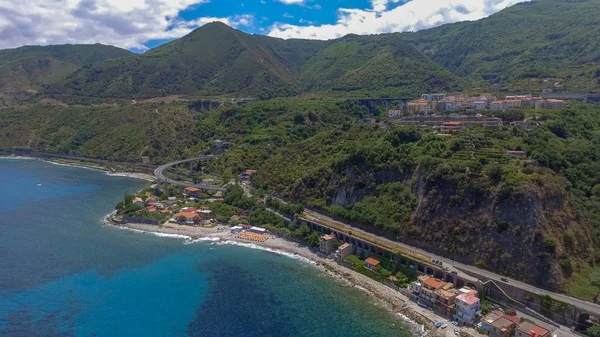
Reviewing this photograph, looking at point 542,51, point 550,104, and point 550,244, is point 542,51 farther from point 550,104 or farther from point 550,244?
point 550,244

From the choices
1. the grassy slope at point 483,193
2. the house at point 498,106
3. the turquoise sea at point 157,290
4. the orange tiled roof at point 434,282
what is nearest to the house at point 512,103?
the house at point 498,106

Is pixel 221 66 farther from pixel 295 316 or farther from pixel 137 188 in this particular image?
pixel 295 316

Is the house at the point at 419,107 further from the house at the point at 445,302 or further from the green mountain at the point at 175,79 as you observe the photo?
the green mountain at the point at 175,79

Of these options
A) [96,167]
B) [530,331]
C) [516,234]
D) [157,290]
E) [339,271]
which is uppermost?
[516,234]

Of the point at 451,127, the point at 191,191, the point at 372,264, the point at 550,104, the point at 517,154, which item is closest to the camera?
the point at 372,264

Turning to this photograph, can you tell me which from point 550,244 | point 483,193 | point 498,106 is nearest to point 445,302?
point 550,244

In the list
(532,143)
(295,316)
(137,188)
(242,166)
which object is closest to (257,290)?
(295,316)
